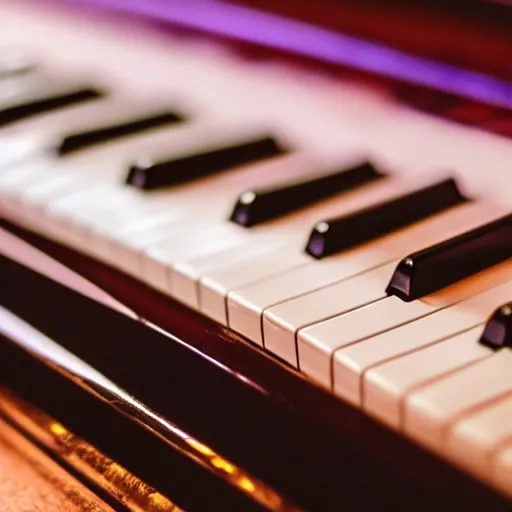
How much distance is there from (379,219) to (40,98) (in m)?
0.77

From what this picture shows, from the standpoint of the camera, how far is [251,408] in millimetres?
943

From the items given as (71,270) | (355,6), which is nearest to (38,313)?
(71,270)

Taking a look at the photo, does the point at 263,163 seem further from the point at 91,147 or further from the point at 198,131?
the point at 91,147

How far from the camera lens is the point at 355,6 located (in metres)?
1.21

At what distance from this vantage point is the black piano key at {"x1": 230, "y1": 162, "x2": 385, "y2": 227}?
1130mm

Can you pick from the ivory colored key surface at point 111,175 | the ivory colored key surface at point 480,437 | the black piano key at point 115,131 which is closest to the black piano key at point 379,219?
the ivory colored key surface at point 111,175

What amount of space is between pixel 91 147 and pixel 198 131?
0.17m

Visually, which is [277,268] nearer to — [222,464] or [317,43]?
→ [222,464]

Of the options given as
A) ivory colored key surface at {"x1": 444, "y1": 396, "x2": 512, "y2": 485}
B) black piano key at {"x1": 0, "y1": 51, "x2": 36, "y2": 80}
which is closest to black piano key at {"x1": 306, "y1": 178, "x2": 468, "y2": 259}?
ivory colored key surface at {"x1": 444, "y1": 396, "x2": 512, "y2": 485}

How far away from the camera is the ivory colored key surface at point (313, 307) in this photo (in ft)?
2.97

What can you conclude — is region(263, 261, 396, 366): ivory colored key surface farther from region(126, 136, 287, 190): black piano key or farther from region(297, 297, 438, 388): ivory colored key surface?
region(126, 136, 287, 190): black piano key

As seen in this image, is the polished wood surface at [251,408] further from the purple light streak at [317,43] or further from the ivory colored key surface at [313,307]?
the purple light streak at [317,43]

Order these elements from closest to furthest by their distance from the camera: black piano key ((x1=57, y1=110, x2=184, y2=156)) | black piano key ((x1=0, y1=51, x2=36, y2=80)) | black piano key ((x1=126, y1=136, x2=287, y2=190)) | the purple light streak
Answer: the purple light streak
black piano key ((x1=126, y1=136, x2=287, y2=190))
black piano key ((x1=57, y1=110, x2=184, y2=156))
black piano key ((x1=0, y1=51, x2=36, y2=80))

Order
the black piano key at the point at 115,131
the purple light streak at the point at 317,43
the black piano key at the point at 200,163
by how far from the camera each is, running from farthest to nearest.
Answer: the black piano key at the point at 115,131 < the black piano key at the point at 200,163 < the purple light streak at the point at 317,43
